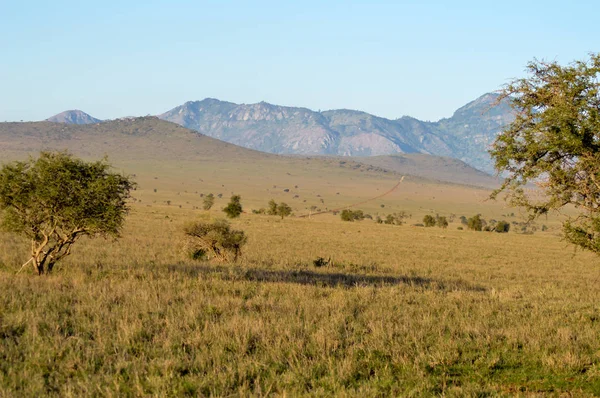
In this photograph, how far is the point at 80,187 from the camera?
16.1 metres

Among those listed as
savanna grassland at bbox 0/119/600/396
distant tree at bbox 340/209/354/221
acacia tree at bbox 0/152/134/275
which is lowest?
distant tree at bbox 340/209/354/221

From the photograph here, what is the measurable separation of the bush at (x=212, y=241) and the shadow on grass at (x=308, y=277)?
4089 millimetres

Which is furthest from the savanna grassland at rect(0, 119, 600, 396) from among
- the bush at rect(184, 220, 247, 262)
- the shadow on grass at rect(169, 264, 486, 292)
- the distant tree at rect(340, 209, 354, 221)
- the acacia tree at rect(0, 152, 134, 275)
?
the distant tree at rect(340, 209, 354, 221)

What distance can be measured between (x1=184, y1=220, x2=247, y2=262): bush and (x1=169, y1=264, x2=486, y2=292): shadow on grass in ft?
13.4

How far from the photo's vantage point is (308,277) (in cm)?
2031

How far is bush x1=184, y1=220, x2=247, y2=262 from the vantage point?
84.5 feet

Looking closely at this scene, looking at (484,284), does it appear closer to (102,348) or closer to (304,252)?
(304,252)

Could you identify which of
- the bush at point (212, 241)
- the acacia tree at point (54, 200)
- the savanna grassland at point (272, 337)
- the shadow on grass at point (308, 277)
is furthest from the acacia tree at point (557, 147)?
the bush at point (212, 241)

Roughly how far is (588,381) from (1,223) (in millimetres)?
14364

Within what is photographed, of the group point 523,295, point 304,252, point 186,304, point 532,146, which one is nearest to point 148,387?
point 186,304

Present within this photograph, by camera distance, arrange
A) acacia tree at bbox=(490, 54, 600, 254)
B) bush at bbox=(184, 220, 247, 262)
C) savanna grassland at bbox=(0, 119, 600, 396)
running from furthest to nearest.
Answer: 1. bush at bbox=(184, 220, 247, 262)
2. acacia tree at bbox=(490, 54, 600, 254)
3. savanna grassland at bbox=(0, 119, 600, 396)

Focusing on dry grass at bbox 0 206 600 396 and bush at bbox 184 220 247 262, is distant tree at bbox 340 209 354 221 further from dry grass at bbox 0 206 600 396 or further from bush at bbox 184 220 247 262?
dry grass at bbox 0 206 600 396

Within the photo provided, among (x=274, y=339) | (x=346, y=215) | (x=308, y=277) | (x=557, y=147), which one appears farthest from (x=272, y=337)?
(x=346, y=215)

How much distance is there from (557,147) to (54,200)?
12.3 m
